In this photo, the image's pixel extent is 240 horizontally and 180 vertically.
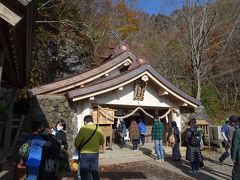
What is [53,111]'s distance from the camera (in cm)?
1223

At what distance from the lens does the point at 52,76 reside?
1842 centimetres

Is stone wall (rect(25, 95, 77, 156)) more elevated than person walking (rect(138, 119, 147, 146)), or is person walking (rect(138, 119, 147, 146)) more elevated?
stone wall (rect(25, 95, 77, 156))

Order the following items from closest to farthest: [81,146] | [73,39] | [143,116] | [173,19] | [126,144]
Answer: [81,146], [126,144], [143,116], [73,39], [173,19]

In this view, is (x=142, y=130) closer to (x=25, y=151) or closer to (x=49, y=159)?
(x=49, y=159)

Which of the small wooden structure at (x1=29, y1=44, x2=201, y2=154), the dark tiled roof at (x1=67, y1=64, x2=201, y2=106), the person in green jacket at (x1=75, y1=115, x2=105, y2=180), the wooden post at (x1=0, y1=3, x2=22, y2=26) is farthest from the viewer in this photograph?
the small wooden structure at (x1=29, y1=44, x2=201, y2=154)

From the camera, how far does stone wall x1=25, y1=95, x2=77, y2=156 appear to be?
39.5 ft

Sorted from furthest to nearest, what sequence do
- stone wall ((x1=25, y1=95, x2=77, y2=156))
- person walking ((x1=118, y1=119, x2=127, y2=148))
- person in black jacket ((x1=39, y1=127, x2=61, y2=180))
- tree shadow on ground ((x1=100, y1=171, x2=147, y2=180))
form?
person walking ((x1=118, y1=119, x2=127, y2=148)) → stone wall ((x1=25, y1=95, x2=77, y2=156)) → tree shadow on ground ((x1=100, y1=171, x2=147, y2=180)) → person in black jacket ((x1=39, y1=127, x2=61, y2=180))

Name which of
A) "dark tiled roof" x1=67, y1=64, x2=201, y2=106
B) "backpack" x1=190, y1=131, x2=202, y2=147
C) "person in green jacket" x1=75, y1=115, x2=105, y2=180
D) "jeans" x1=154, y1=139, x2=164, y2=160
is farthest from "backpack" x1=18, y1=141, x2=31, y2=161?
"jeans" x1=154, y1=139, x2=164, y2=160

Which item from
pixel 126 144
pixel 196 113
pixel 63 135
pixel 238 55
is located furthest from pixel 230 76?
pixel 63 135

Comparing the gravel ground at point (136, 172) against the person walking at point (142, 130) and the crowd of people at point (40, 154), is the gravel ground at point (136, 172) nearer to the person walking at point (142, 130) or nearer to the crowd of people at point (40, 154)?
the crowd of people at point (40, 154)

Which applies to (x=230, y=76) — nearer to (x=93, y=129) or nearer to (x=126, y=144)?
(x=126, y=144)

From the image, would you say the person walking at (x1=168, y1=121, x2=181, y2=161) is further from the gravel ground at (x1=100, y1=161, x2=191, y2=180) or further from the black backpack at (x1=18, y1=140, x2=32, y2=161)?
the black backpack at (x1=18, y1=140, x2=32, y2=161)

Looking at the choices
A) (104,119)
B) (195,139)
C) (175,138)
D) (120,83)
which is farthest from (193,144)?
(104,119)

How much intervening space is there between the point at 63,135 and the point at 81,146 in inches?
61.9
